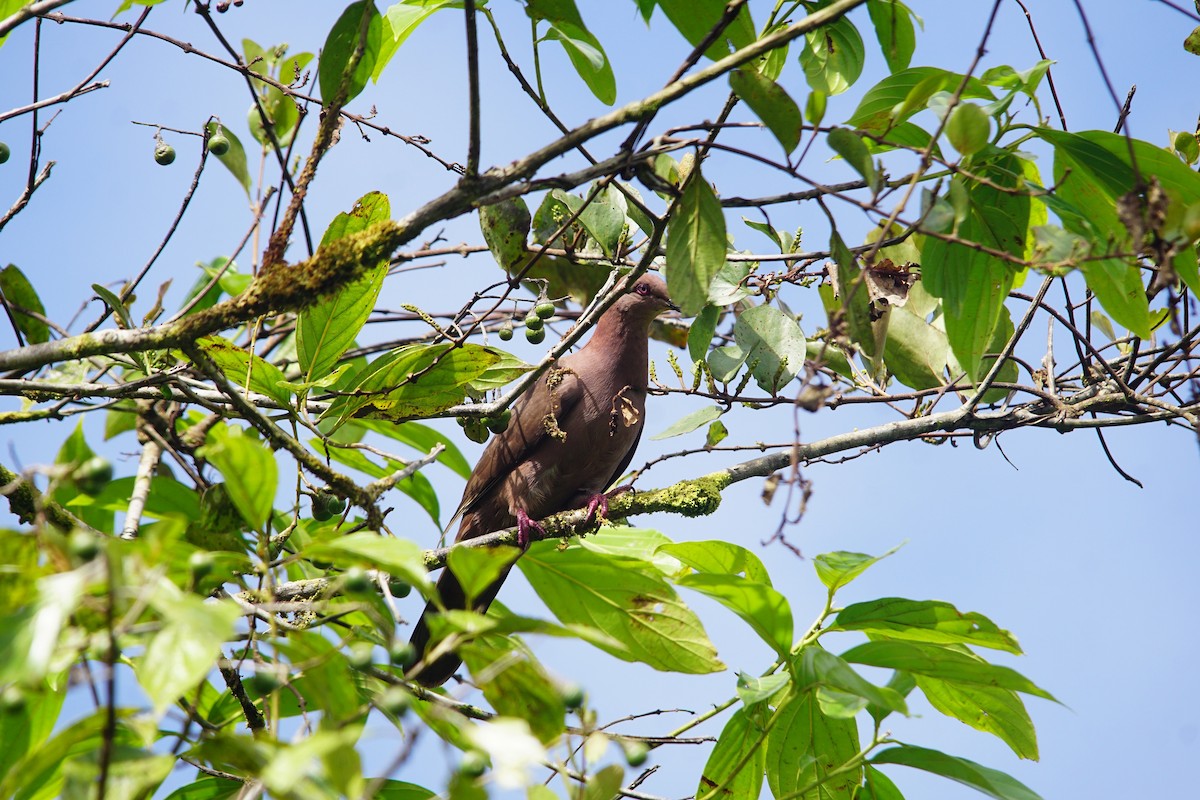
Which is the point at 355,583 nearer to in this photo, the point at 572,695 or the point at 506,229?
the point at 572,695

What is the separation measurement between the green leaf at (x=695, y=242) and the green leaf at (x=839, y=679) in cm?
82

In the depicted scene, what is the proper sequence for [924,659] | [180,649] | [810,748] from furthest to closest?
[810,748], [924,659], [180,649]

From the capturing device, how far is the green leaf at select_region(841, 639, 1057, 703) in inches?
88.4

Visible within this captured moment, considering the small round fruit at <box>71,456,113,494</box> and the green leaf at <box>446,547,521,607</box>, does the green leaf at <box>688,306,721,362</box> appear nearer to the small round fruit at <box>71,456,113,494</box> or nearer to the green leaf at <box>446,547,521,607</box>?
the green leaf at <box>446,547,521,607</box>

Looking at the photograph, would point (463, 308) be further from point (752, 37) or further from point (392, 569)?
point (392, 569)

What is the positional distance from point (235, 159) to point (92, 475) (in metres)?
2.49

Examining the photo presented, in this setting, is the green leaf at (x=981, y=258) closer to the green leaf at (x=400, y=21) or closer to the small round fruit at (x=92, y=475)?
the green leaf at (x=400, y=21)

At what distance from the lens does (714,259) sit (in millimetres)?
2188

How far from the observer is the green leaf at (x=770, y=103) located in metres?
1.93

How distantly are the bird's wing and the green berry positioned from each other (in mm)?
2527

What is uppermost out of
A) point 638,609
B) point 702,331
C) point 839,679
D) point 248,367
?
point 702,331

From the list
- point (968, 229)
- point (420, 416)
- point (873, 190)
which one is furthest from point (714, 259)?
point (420, 416)

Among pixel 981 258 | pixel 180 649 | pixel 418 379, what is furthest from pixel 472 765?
pixel 981 258

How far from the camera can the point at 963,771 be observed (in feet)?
6.93
